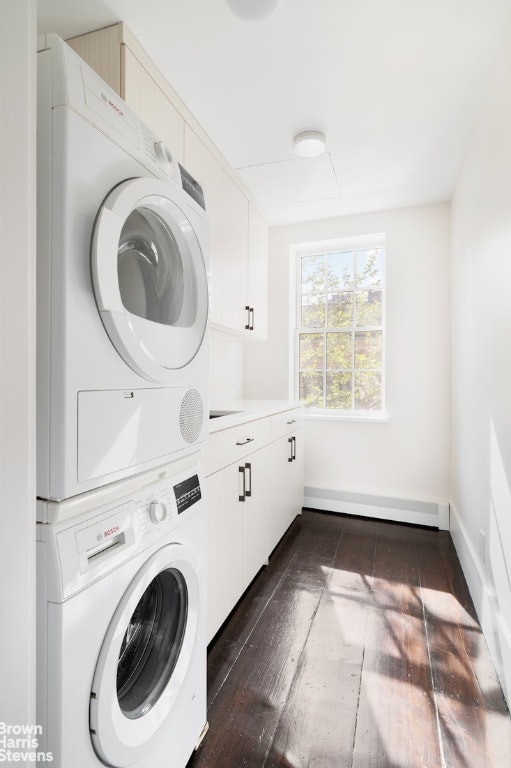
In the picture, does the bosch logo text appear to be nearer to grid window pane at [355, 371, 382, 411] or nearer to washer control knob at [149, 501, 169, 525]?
washer control knob at [149, 501, 169, 525]

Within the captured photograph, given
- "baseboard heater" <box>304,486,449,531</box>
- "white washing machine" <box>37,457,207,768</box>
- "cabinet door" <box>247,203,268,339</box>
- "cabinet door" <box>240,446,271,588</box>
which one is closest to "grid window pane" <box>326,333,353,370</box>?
"cabinet door" <box>247,203,268,339</box>

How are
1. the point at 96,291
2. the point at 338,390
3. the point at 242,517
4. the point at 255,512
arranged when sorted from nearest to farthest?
the point at 96,291 < the point at 242,517 < the point at 255,512 < the point at 338,390

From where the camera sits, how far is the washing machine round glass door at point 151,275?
80cm

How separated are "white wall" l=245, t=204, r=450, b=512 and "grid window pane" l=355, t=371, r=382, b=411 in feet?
0.39

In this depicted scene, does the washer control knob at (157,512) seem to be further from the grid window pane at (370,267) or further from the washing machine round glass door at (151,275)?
the grid window pane at (370,267)

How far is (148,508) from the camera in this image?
3.13 ft

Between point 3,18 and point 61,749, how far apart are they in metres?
1.21

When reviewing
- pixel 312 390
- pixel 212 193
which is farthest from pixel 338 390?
pixel 212 193

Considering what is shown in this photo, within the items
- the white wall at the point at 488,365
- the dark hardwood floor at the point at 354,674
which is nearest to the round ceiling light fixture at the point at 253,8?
the white wall at the point at 488,365

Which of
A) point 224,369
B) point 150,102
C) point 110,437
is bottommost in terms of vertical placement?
point 110,437

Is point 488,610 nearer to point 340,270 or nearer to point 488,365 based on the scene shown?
point 488,365

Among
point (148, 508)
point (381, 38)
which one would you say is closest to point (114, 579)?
point (148, 508)

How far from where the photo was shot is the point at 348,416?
3.33 metres

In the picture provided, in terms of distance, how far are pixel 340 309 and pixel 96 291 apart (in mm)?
2866
